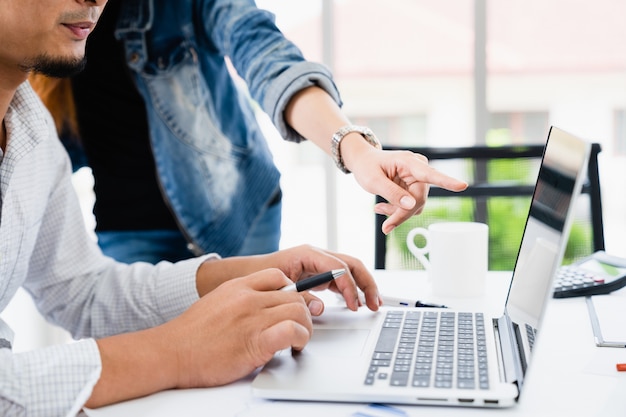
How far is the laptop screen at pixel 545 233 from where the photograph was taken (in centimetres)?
71

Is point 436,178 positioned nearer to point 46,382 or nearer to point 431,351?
point 431,351

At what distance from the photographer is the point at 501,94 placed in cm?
384

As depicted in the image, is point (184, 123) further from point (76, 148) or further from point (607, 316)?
point (607, 316)

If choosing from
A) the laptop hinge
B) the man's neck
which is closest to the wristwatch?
the laptop hinge

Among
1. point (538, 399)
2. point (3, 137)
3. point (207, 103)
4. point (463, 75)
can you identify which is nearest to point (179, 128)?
point (207, 103)

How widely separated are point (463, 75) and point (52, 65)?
2913mm

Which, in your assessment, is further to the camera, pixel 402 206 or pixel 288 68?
pixel 288 68

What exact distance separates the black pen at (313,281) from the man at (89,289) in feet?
0.07

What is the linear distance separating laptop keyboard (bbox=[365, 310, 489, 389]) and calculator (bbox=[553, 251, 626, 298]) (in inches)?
9.9

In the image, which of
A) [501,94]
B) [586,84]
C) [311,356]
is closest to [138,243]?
[311,356]

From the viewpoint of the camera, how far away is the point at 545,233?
2.68 feet

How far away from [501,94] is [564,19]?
1.54 feet

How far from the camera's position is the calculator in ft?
3.75

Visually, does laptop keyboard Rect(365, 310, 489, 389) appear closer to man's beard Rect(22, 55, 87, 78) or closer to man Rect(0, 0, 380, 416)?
man Rect(0, 0, 380, 416)
